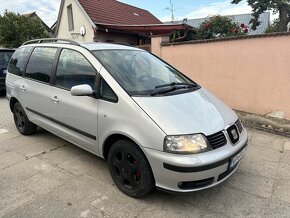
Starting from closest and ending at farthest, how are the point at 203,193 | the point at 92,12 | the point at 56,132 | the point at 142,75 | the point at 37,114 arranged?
the point at 203,193, the point at 142,75, the point at 56,132, the point at 37,114, the point at 92,12

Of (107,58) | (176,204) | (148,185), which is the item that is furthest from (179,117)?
(107,58)

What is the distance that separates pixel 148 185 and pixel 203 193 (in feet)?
2.42

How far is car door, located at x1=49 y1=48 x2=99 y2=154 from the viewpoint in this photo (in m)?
3.47

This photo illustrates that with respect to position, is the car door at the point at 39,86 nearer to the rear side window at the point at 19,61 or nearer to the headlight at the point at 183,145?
the rear side window at the point at 19,61

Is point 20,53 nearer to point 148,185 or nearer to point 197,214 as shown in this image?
point 148,185

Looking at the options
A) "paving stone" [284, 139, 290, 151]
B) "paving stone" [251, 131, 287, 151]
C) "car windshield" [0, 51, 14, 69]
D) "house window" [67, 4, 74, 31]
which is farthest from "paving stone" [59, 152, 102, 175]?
"house window" [67, 4, 74, 31]

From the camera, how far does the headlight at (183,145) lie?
272 centimetres

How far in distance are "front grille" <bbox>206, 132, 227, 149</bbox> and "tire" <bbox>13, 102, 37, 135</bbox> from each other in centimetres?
349

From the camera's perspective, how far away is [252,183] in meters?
3.53

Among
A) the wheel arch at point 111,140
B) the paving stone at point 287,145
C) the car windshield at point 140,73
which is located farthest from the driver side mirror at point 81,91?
the paving stone at point 287,145

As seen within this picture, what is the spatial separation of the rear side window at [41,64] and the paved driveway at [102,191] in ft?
3.86

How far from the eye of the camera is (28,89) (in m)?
4.67

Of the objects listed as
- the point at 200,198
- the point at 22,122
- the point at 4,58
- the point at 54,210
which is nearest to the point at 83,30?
the point at 4,58

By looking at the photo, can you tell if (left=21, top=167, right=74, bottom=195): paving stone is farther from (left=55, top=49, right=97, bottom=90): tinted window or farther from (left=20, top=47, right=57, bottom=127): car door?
(left=55, top=49, right=97, bottom=90): tinted window
